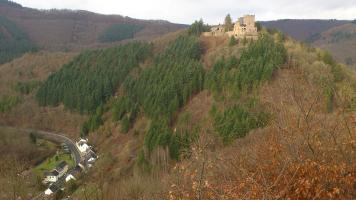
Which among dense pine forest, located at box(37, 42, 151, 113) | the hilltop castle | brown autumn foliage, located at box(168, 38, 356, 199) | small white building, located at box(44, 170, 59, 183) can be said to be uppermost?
the hilltop castle

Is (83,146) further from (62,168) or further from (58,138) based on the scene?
(58,138)

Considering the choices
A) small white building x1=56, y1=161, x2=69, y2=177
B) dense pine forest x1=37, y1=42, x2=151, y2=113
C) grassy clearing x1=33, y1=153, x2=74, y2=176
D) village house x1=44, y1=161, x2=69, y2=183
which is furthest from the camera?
dense pine forest x1=37, y1=42, x2=151, y2=113

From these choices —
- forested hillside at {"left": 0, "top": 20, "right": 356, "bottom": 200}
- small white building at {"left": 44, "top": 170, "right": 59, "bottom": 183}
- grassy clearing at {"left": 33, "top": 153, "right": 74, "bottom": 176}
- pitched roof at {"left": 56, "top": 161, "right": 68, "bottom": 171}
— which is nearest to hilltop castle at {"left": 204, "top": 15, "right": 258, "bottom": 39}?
forested hillside at {"left": 0, "top": 20, "right": 356, "bottom": 200}

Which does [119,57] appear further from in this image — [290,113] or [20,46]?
[20,46]

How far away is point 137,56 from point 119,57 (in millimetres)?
5963

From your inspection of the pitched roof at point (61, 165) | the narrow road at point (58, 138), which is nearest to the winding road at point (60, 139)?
the narrow road at point (58, 138)

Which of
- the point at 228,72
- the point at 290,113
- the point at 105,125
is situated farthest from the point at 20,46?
the point at 290,113

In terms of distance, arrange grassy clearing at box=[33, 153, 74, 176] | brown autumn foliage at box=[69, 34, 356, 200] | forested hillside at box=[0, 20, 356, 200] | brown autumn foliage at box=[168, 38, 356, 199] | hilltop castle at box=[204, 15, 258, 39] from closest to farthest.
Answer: brown autumn foliage at box=[168, 38, 356, 199], brown autumn foliage at box=[69, 34, 356, 200], forested hillside at box=[0, 20, 356, 200], grassy clearing at box=[33, 153, 74, 176], hilltop castle at box=[204, 15, 258, 39]

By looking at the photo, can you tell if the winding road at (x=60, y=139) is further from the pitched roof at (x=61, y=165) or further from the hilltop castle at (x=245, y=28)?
the hilltop castle at (x=245, y=28)

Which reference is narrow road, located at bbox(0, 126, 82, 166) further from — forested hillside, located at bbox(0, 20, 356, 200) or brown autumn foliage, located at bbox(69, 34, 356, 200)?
brown autumn foliage, located at bbox(69, 34, 356, 200)

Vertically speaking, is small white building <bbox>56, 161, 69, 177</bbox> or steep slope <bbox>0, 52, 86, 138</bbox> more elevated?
steep slope <bbox>0, 52, 86, 138</bbox>

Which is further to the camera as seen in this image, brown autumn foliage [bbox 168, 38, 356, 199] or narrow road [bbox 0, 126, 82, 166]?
narrow road [bbox 0, 126, 82, 166]

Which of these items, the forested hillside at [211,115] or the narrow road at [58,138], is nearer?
the forested hillside at [211,115]

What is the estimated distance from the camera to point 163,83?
74.0m
